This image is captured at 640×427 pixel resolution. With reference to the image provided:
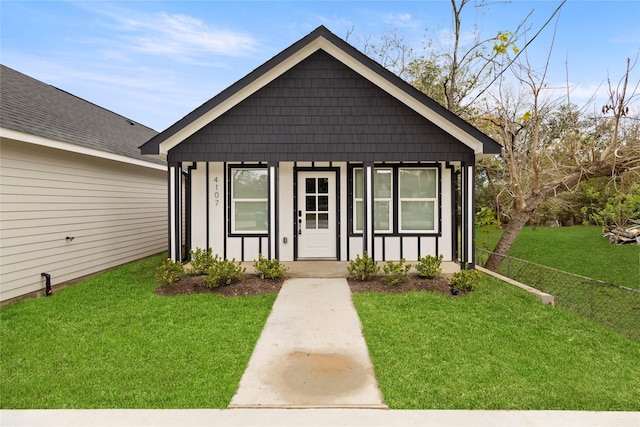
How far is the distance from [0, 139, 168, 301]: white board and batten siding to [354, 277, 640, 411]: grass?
6019mm

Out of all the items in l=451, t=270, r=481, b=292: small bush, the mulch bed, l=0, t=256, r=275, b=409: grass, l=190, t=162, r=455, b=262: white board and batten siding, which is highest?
l=190, t=162, r=455, b=262: white board and batten siding

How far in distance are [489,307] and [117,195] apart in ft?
29.6

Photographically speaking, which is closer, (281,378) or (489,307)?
(281,378)

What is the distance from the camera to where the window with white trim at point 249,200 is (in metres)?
8.89

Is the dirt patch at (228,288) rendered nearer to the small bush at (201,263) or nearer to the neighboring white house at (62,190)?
the small bush at (201,263)

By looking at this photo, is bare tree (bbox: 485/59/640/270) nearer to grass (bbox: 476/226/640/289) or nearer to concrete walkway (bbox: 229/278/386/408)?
grass (bbox: 476/226/640/289)

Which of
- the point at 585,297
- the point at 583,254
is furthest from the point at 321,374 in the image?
the point at 583,254

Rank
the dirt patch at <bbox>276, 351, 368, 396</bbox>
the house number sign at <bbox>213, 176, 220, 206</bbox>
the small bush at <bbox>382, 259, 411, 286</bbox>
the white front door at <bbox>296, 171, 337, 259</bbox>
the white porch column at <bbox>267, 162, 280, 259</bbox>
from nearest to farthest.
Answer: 1. the dirt patch at <bbox>276, 351, 368, 396</bbox>
2. the small bush at <bbox>382, 259, 411, 286</bbox>
3. the white porch column at <bbox>267, 162, 280, 259</bbox>
4. the house number sign at <bbox>213, 176, 220, 206</bbox>
5. the white front door at <bbox>296, 171, 337, 259</bbox>

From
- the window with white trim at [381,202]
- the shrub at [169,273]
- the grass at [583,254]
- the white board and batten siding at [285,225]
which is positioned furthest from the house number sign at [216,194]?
the grass at [583,254]

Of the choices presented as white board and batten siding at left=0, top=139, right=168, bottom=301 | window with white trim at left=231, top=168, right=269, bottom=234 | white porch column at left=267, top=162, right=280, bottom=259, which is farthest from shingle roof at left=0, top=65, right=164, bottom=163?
white porch column at left=267, top=162, right=280, bottom=259

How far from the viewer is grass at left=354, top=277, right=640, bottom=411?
3227mm

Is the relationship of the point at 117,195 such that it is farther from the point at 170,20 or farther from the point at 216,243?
the point at 170,20

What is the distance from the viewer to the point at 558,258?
14.6 meters

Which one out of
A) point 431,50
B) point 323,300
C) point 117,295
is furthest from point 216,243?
point 431,50
